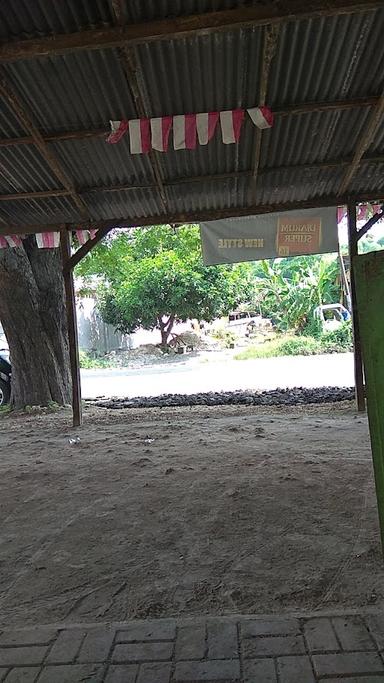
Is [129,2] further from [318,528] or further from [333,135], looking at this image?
[318,528]

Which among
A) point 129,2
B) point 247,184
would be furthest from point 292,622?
point 247,184

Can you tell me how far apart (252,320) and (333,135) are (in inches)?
843

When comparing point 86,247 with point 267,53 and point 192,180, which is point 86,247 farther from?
point 267,53

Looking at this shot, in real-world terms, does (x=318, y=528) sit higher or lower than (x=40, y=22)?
lower

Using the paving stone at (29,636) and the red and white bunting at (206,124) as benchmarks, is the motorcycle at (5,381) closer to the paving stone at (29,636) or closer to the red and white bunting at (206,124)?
the red and white bunting at (206,124)

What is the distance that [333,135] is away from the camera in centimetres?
568

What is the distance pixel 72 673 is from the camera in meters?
2.14

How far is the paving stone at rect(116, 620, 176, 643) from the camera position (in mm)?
2369

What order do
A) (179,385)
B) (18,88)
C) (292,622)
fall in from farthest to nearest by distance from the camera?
(179,385)
(18,88)
(292,622)

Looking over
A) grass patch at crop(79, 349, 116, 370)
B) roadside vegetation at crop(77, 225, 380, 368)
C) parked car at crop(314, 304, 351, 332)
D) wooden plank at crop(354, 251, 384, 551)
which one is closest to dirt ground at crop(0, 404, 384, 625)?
wooden plank at crop(354, 251, 384, 551)

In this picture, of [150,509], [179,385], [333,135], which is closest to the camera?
[150,509]

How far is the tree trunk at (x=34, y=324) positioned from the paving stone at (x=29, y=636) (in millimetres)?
7215

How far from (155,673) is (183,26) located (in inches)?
149

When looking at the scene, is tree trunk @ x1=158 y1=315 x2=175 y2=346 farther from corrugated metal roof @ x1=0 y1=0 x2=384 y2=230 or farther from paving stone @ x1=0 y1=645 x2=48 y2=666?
paving stone @ x1=0 y1=645 x2=48 y2=666
